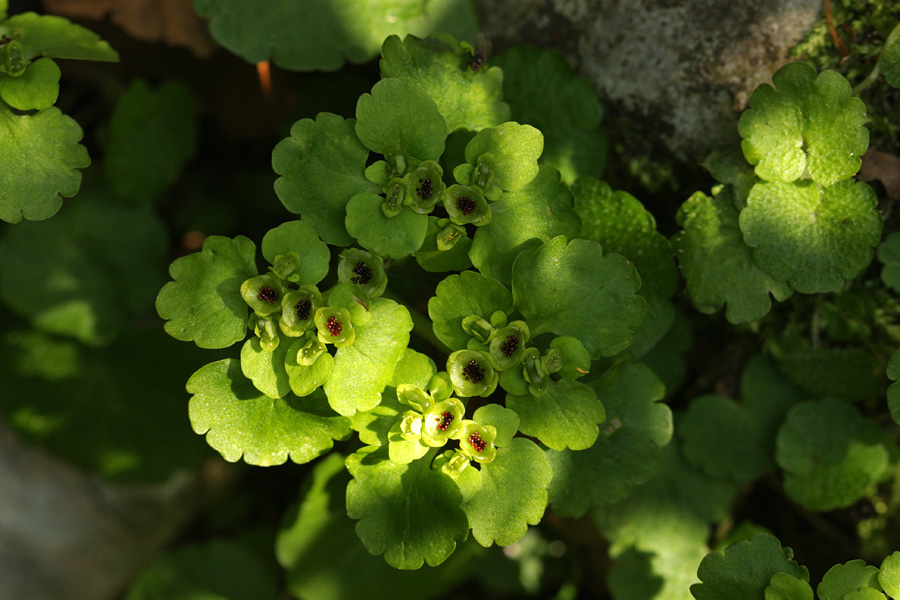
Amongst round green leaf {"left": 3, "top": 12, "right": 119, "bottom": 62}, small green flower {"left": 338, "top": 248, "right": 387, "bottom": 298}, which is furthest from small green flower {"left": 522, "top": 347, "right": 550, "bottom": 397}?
round green leaf {"left": 3, "top": 12, "right": 119, "bottom": 62}

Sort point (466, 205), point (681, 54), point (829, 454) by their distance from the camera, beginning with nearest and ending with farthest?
point (466, 205) < point (681, 54) < point (829, 454)

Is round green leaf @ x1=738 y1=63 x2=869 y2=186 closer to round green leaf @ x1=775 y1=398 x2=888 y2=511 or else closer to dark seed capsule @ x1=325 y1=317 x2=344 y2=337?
round green leaf @ x1=775 y1=398 x2=888 y2=511

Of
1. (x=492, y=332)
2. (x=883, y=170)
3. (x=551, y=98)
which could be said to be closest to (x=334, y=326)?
(x=492, y=332)

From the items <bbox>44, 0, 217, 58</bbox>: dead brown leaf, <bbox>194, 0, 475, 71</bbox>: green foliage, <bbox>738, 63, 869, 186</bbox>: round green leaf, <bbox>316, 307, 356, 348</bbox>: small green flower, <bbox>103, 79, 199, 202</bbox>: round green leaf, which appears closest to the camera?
<bbox>316, 307, 356, 348</bbox>: small green flower

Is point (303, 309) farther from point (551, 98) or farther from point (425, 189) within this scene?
point (551, 98)

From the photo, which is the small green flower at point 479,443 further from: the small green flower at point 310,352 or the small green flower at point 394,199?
the small green flower at point 394,199

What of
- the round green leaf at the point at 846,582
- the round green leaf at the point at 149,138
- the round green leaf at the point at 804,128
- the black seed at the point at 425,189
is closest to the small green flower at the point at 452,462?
the black seed at the point at 425,189
